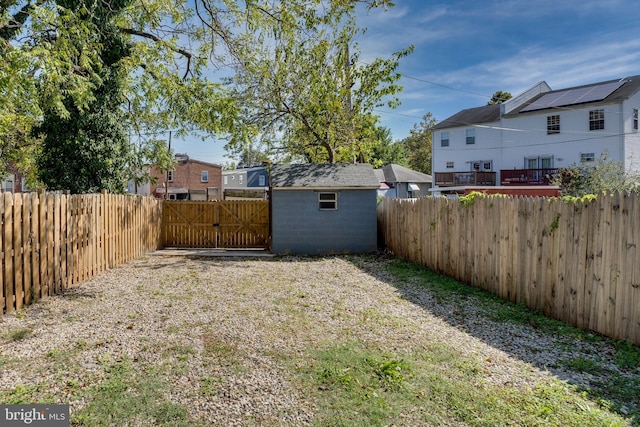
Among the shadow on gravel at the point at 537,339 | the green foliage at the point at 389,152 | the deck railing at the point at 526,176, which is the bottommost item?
the shadow on gravel at the point at 537,339

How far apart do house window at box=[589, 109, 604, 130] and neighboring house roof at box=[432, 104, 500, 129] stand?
5.93 m

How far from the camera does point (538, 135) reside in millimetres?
25016

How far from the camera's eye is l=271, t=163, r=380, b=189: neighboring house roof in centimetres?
1252

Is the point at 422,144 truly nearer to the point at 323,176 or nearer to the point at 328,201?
the point at 323,176

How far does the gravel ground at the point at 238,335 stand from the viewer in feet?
11.1

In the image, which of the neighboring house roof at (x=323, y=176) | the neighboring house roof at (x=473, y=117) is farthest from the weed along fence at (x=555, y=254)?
the neighboring house roof at (x=473, y=117)

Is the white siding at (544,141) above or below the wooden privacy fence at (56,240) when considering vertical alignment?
above

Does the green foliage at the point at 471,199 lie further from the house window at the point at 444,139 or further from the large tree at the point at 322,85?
the house window at the point at 444,139

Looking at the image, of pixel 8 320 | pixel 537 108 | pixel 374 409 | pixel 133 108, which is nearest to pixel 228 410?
pixel 374 409

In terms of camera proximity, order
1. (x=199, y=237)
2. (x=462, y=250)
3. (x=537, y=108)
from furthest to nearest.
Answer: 1. (x=537, y=108)
2. (x=199, y=237)
3. (x=462, y=250)

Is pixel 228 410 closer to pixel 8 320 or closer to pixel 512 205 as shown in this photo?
pixel 8 320

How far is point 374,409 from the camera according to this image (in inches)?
121

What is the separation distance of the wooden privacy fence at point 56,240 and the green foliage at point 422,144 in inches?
1567

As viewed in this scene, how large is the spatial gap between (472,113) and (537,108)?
240 inches
